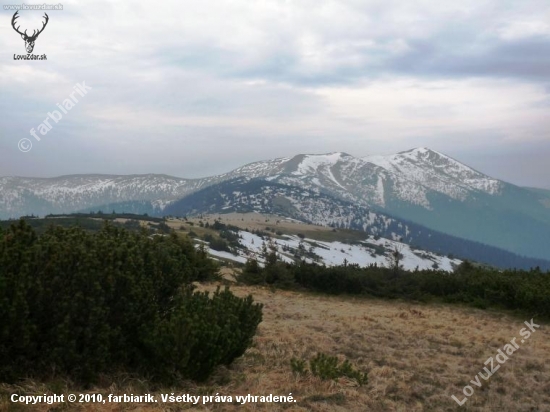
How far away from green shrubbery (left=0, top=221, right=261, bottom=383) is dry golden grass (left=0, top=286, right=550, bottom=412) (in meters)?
0.38

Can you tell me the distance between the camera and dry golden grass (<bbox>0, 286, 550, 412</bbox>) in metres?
7.40

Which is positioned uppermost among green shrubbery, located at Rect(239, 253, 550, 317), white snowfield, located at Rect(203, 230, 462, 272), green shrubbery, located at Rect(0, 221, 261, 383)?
green shrubbery, located at Rect(0, 221, 261, 383)

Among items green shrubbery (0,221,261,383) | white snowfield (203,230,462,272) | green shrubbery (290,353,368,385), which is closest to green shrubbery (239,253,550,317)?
green shrubbery (290,353,368,385)

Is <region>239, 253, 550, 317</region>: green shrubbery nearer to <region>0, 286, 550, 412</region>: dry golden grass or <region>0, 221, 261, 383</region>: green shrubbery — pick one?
<region>0, 286, 550, 412</region>: dry golden grass

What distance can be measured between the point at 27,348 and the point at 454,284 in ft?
75.2

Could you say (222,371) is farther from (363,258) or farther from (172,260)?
(363,258)

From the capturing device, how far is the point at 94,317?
6.64 metres

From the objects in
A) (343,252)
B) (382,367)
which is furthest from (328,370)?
(343,252)

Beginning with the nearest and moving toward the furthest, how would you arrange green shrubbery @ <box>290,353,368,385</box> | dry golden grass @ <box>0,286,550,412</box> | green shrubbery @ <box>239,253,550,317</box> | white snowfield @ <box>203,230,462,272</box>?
1. dry golden grass @ <box>0,286,550,412</box>
2. green shrubbery @ <box>290,353,368,385</box>
3. green shrubbery @ <box>239,253,550,317</box>
4. white snowfield @ <box>203,230,462,272</box>

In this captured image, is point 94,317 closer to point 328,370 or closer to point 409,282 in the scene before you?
point 328,370

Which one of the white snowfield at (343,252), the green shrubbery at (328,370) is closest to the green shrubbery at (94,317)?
the green shrubbery at (328,370)

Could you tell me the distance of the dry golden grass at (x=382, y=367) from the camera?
7.40 m

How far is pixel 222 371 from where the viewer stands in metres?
8.48

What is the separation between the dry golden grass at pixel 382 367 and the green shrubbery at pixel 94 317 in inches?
15.2
